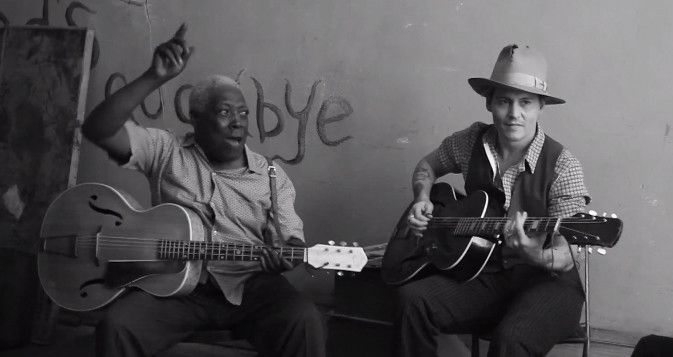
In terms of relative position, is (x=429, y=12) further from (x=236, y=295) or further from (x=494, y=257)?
(x=236, y=295)

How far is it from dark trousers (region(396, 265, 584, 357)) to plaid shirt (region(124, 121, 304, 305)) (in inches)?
28.0

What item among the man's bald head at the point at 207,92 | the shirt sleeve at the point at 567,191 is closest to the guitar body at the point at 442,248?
the shirt sleeve at the point at 567,191

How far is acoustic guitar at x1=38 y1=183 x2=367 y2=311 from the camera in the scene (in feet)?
12.0

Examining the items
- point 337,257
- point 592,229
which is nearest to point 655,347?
point 592,229

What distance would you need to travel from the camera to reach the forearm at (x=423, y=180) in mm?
4020

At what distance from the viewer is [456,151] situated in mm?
4051

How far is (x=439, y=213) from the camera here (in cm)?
387

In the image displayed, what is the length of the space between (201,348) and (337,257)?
1728 millimetres

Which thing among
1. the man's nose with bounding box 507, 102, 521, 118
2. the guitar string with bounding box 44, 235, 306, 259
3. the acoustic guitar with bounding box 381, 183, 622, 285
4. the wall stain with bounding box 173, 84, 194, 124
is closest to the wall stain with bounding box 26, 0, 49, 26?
the wall stain with bounding box 173, 84, 194, 124

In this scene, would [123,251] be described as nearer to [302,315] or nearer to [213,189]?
[213,189]

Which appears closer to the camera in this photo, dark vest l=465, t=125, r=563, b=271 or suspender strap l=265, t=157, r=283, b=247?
dark vest l=465, t=125, r=563, b=271

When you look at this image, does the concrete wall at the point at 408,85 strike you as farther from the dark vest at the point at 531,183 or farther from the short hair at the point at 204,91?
the short hair at the point at 204,91

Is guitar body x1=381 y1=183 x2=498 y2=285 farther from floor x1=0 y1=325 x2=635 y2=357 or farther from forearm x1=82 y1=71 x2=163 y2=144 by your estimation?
forearm x1=82 y1=71 x2=163 y2=144

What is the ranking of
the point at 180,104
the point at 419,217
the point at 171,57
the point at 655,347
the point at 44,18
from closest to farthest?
1. the point at 655,347
2. the point at 171,57
3. the point at 419,217
4. the point at 180,104
5. the point at 44,18
